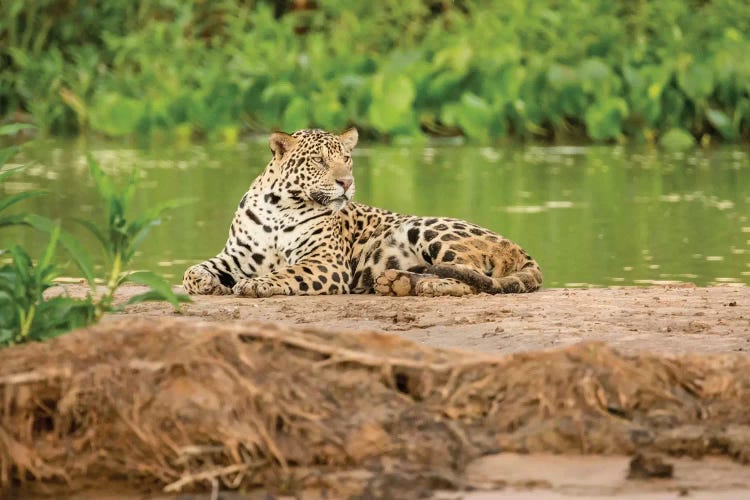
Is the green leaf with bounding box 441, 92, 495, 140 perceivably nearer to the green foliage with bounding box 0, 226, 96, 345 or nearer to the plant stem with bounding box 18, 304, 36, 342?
the green foliage with bounding box 0, 226, 96, 345

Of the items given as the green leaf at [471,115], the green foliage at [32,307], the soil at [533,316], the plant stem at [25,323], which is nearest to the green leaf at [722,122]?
the green leaf at [471,115]

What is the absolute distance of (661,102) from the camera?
1952cm

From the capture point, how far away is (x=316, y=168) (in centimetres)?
942

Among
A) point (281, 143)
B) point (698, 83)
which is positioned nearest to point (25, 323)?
point (281, 143)

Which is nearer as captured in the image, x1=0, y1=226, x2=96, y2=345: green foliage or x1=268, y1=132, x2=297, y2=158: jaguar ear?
x1=0, y1=226, x2=96, y2=345: green foliage

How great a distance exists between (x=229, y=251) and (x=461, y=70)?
11416 millimetres

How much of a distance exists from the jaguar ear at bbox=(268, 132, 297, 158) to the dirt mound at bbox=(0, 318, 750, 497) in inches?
169

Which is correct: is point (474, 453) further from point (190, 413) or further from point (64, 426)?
point (64, 426)

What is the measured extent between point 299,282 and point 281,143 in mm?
997

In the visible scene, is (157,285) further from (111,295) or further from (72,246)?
(72,246)

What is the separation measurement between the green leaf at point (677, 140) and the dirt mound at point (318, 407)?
13.8 metres

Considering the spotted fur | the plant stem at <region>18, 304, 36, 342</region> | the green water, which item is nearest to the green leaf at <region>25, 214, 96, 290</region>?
the plant stem at <region>18, 304, 36, 342</region>

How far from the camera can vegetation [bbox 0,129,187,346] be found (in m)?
5.66

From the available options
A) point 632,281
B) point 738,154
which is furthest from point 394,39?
point 632,281
